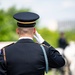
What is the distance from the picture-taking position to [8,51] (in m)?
5.52

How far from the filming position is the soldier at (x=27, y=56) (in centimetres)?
545

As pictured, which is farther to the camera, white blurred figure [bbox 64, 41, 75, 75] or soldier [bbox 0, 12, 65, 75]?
white blurred figure [bbox 64, 41, 75, 75]

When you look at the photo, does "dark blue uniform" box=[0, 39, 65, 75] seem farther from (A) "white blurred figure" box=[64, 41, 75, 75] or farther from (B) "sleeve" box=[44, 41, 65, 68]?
(A) "white blurred figure" box=[64, 41, 75, 75]

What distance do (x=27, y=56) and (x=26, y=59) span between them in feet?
0.13

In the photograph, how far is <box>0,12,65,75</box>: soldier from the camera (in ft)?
17.9

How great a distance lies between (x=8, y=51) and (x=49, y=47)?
1.69 feet

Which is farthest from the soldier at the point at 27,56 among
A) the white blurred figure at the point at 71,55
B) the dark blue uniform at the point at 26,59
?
the white blurred figure at the point at 71,55

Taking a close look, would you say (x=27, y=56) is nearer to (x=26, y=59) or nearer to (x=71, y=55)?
(x=26, y=59)

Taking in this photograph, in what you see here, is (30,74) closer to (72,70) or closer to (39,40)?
(39,40)

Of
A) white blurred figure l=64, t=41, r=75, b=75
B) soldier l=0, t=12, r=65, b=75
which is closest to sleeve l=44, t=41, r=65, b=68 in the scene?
soldier l=0, t=12, r=65, b=75

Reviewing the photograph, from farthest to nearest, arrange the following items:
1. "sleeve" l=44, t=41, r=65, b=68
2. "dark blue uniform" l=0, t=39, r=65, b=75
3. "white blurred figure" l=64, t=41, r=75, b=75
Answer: "white blurred figure" l=64, t=41, r=75, b=75
"sleeve" l=44, t=41, r=65, b=68
"dark blue uniform" l=0, t=39, r=65, b=75

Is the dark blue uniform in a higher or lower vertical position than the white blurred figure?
higher

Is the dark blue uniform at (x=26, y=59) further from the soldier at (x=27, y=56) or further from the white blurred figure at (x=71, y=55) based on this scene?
the white blurred figure at (x=71, y=55)

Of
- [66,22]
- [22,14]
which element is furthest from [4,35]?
[66,22]
